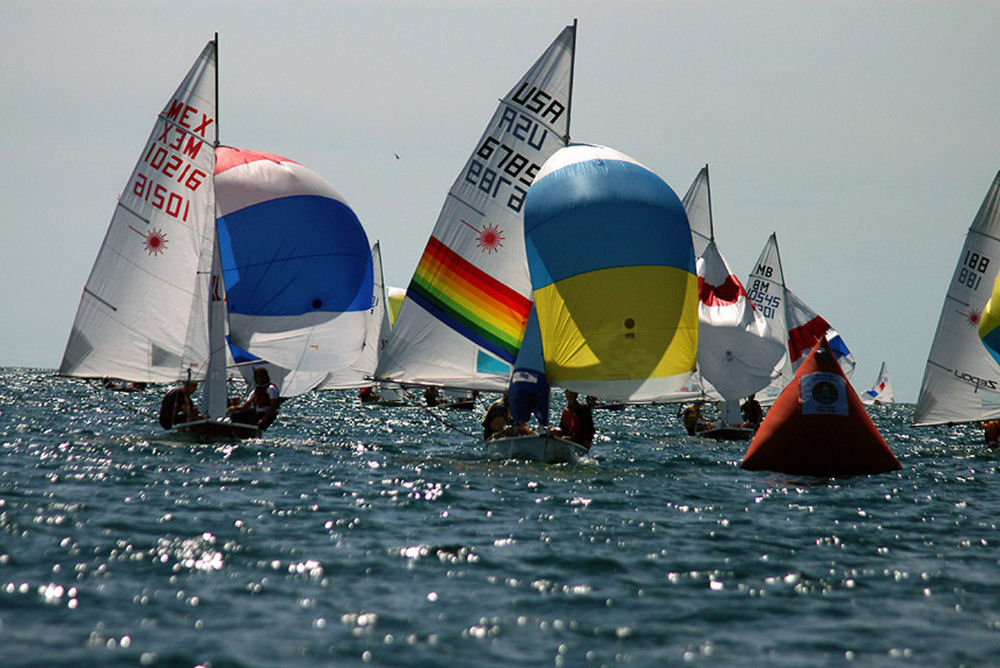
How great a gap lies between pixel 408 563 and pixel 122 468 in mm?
8475

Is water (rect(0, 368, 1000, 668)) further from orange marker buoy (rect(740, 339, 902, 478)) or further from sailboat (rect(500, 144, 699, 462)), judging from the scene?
sailboat (rect(500, 144, 699, 462))

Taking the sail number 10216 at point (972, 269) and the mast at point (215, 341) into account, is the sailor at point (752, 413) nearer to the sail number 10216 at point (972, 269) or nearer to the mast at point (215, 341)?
the sail number 10216 at point (972, 269)

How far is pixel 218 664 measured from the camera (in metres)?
7.04

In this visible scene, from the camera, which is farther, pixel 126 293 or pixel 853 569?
pixel 126 293

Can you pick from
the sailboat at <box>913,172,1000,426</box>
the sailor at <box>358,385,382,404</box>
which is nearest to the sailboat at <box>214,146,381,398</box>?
the sailboat at <box>913,172,1000,426</box>

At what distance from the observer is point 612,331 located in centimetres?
1908

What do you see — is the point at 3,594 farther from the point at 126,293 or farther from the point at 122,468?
the point at 126,293

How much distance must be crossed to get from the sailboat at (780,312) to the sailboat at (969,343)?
23.8ft

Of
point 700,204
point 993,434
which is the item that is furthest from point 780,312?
point 993,434

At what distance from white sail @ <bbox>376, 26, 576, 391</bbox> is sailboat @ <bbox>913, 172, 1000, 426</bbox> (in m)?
13.1

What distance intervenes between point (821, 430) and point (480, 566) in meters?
10.1

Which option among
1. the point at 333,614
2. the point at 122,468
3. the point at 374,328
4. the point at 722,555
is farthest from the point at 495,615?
the point at 374,328

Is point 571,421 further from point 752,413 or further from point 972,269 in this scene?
point 972,269

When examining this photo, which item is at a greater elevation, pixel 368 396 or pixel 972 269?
pixel 972 269
